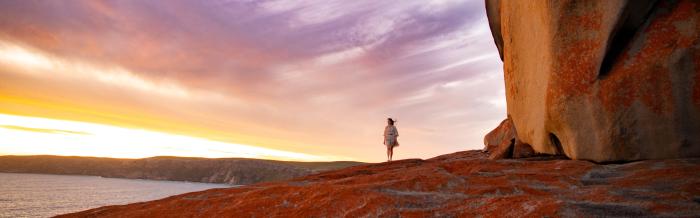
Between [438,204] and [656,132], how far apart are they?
5.56 meters

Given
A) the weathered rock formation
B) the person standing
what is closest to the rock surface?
the weathered rock formation

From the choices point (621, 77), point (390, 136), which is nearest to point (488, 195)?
point (621, 77)

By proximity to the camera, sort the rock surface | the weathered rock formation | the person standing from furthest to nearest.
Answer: the person standing
the weathered rock formation
the rock surface

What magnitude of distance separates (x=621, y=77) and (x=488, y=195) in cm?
457

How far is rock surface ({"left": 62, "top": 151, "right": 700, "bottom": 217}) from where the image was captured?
5.60 meters

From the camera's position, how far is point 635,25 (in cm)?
906

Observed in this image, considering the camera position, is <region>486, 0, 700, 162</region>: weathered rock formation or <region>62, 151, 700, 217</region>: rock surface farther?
<region>486, 0, 700, 162</region>: weathered rock formation

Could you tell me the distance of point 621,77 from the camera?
28.8ft

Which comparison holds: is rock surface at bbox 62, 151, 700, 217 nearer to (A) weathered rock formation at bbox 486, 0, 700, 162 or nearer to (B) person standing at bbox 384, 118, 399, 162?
(A) weathered rock formation at bbox 486, 0, 700, 162

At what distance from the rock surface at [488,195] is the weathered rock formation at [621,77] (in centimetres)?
74

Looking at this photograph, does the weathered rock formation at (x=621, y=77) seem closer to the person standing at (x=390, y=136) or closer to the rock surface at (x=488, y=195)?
the rock surface at (x=488, y=195)

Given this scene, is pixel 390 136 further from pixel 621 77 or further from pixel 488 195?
pixel 488 195

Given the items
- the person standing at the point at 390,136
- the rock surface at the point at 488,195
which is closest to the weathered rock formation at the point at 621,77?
the rock surface at the point at 488,195

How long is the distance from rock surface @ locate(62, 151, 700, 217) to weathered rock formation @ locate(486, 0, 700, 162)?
74 cm
